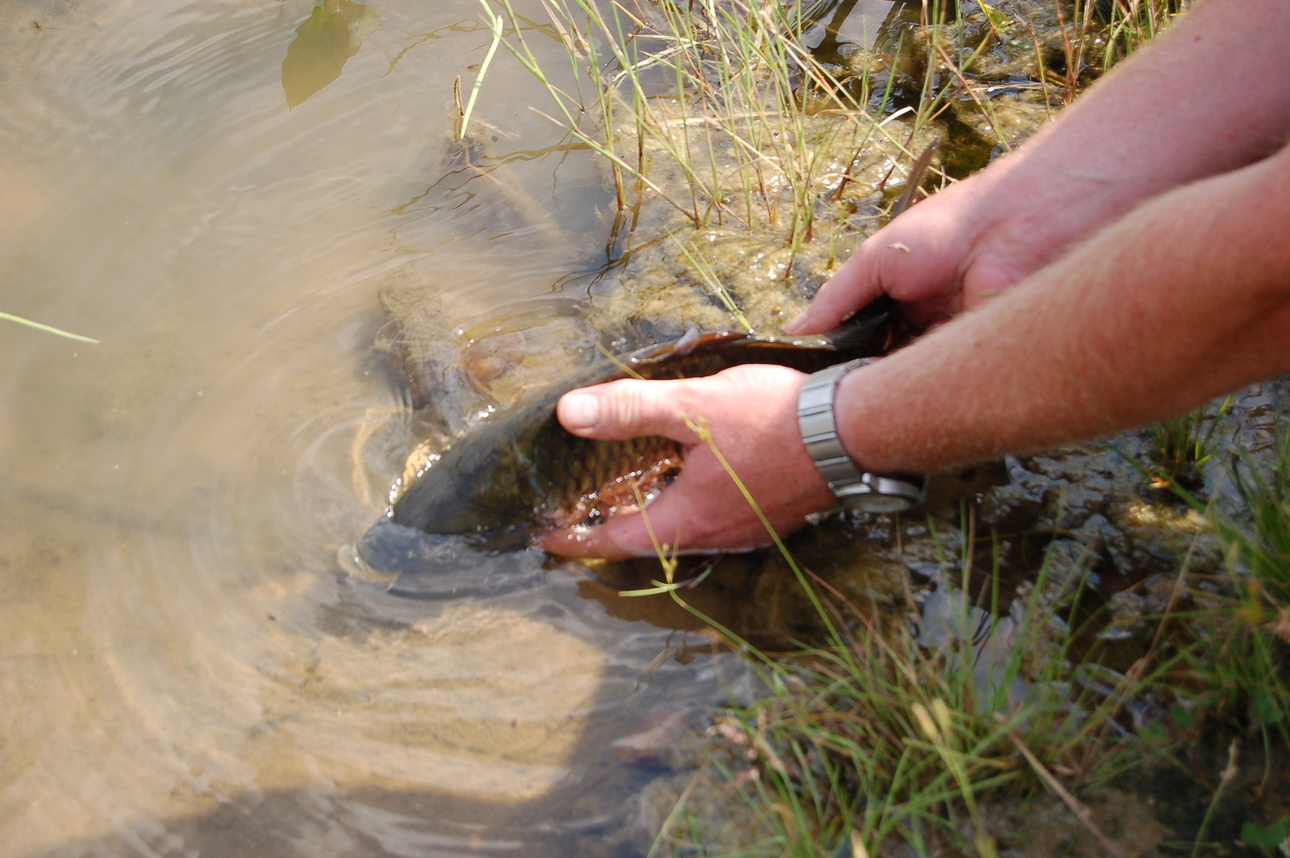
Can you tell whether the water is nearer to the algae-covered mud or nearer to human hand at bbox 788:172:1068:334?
the algae-covered mud

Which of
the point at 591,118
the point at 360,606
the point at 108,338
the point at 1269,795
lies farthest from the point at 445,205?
the point at 1269,795

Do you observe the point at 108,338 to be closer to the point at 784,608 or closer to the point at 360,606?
the point at 360,606

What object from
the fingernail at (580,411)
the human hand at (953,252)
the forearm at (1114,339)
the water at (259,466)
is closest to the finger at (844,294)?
the human hand at (953,252)

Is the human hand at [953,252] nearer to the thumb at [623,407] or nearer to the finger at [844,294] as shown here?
the finger at [844,294]

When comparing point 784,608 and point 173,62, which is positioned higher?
point 173,62

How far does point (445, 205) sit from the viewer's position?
437cm

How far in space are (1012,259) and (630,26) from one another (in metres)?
3.78

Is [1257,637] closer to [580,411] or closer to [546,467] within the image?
[580,411]

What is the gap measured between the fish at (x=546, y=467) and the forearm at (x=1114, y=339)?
0.47 m

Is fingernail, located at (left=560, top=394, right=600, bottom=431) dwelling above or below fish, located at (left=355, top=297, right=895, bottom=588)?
above

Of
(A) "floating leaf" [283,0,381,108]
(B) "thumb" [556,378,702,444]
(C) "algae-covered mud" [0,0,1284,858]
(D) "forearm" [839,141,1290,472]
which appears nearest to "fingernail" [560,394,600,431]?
(B) "thumb" [556,378,702,444]

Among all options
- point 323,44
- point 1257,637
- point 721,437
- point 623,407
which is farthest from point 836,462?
point 323,44

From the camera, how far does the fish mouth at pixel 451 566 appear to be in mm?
2748

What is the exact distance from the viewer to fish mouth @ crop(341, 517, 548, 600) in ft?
9.02
